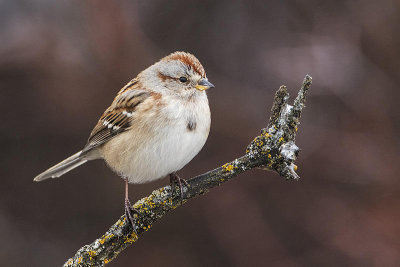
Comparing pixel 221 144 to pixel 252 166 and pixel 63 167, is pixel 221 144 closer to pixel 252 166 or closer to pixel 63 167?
pixel 63 167

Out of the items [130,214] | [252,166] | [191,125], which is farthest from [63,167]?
[252,166]

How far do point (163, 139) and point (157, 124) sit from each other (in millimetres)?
100

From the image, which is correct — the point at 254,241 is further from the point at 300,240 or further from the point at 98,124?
the point at 98,124

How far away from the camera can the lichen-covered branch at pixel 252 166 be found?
92.3 inches

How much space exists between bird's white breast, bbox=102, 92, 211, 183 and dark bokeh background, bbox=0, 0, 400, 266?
715mm

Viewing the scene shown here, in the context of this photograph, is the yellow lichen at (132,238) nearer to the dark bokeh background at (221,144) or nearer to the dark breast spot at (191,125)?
the dark breast spot at (191,125)

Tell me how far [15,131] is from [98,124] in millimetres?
715

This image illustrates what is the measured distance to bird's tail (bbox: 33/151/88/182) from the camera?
347cm

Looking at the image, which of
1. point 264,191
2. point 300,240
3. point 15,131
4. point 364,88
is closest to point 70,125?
point 15,131

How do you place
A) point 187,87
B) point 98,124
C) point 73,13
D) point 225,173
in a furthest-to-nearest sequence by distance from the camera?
point 73,13 → point 98,124 → point 187,87 → point 225,173

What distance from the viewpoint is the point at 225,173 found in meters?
2.36

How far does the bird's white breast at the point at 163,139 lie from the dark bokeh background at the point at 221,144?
2.35 feet

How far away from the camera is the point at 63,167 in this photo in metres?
3.52

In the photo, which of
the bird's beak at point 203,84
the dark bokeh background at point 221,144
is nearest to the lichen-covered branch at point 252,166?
the bird's beak at point 203,84
